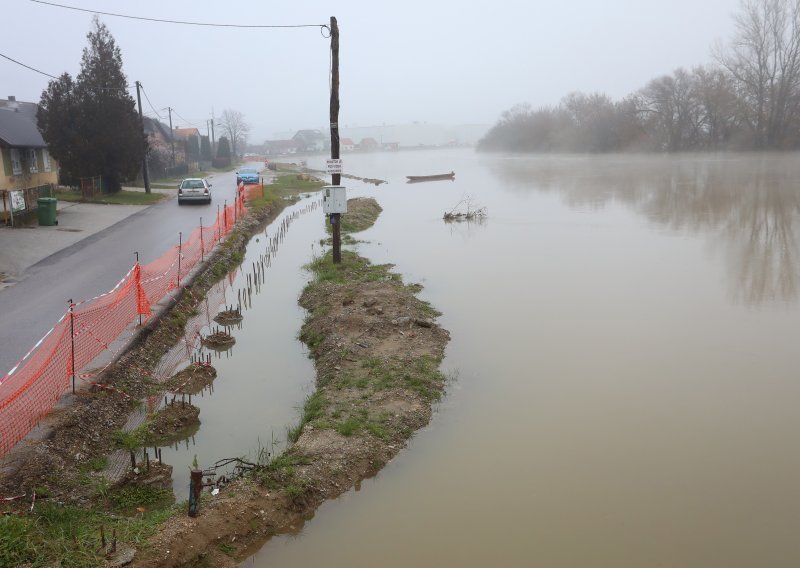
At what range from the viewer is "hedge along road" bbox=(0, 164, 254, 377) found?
38.3ft

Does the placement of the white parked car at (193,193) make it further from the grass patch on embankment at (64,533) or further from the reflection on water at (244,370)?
the grass patch on embankment at (64,533)

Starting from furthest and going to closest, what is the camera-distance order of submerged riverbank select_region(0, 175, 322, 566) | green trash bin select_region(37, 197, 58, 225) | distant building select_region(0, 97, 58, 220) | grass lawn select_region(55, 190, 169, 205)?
grass lawn select_region(55, 190, 169, 205)
distant building select_region(0, 97, 58, 220)
green trash bin select_region(37, 197, 58, 225)
submerged riverbank select_region(0, 175, 322, 566)

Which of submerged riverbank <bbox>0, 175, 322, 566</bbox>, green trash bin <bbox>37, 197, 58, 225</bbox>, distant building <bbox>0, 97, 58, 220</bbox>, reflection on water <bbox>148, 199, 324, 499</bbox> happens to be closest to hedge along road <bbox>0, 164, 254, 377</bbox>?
submerged riverbank <bbox>0, 175, 322, 566</bbox>

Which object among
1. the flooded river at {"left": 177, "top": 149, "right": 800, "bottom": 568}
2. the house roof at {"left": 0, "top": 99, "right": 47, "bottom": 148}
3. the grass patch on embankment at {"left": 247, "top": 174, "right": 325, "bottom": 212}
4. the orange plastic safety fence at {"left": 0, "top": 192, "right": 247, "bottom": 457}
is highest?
the house roof at {"left": 0, "top": 99, "right": 47, "bottom": 148}

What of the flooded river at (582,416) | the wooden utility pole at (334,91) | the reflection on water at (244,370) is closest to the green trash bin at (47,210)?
the reflection on water at (244,370)

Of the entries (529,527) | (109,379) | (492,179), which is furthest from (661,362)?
(492,179)

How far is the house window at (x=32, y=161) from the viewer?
32.0m

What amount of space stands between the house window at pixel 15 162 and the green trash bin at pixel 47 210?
24.7 ft

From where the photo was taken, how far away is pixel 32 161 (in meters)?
32.3

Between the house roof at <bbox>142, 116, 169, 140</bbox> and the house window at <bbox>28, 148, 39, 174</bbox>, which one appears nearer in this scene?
the house window at <bbox>28, 148, 39, 174</bbox>

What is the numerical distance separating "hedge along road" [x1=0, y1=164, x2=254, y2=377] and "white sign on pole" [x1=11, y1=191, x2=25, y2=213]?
311 centimetres

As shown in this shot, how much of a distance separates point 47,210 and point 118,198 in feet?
35.4

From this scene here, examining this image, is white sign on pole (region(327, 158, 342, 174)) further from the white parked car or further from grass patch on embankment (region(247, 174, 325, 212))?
the white parked car

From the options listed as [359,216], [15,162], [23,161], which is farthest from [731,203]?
[23,161]
